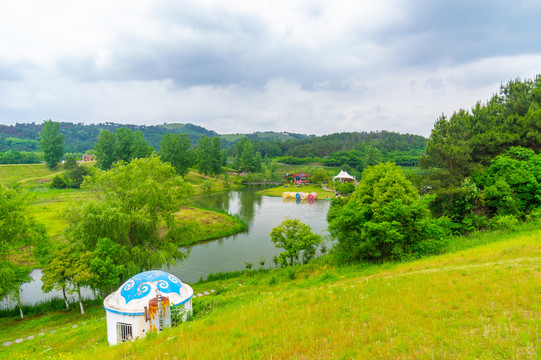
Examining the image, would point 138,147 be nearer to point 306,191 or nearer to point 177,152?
point 177,152

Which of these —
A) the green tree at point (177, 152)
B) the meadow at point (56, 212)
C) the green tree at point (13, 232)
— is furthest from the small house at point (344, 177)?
the green tree at point (13, 232)

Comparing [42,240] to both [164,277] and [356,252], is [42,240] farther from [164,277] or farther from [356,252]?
[356,252]

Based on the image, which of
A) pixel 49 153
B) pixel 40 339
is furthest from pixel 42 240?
pixel 49 153

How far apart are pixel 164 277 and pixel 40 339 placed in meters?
6.19

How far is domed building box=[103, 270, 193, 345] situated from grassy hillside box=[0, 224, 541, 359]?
1260mm

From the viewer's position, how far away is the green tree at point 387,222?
15914 millimetres

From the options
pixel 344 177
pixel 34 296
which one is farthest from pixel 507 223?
pixel 344 177

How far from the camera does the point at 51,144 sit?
72688mm

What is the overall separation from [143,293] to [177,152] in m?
66.2

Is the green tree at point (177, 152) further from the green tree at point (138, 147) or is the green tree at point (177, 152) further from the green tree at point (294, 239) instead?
the green tree at point (294, 239)

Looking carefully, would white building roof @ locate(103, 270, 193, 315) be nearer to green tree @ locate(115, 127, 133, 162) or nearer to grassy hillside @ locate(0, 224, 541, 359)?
grassy hillside @ locate(0, 224, 541, 359)

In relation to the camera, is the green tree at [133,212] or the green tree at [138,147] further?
the green tree at [138,147]

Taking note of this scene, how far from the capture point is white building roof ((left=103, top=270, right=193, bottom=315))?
10.6m

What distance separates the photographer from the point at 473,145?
2531cm
